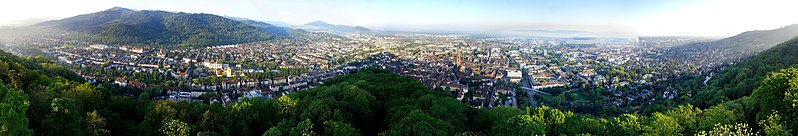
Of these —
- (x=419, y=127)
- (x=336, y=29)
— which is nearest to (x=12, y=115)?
(x=419, y=127)

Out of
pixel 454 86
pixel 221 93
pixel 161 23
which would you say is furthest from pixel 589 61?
pixel 161 23

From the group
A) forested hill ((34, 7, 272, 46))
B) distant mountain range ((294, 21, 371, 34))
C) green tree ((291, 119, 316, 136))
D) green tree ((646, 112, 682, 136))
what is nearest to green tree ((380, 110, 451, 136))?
green tree ((291, 119, 316, 136))

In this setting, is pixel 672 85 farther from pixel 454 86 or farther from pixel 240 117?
pixel 240 117

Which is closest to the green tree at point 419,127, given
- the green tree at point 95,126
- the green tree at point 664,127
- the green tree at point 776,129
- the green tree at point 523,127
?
the green tree at point 523,127

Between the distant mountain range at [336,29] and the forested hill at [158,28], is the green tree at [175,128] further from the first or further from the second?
the distant mountain range at [336,29]

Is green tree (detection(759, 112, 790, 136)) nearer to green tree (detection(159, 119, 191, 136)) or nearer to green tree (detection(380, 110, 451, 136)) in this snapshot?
green tree (detection(380, 110, 451, 136))

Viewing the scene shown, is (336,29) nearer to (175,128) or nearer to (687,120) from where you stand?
(175,128)
